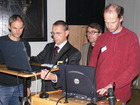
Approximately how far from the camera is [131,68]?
182 cm

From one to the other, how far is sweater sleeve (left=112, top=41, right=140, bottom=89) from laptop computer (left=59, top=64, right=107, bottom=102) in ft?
0.82

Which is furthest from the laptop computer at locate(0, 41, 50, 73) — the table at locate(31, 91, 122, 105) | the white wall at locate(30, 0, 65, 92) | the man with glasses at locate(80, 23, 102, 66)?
the white wall at locate(30, 0, 65, 92)

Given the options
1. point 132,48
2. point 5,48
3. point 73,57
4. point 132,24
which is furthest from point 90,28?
point 132,24

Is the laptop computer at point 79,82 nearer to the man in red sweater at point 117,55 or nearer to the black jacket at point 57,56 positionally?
the man in red sweater at point 117,55

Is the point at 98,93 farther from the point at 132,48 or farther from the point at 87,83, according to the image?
the point at 132,48

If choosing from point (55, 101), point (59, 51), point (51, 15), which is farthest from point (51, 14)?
point (55, 101)

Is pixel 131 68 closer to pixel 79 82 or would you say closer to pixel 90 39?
pixel 79 82

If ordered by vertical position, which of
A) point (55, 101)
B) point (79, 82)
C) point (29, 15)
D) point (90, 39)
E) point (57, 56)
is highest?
point (29, 15)

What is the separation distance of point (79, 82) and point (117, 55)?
0.55 metres

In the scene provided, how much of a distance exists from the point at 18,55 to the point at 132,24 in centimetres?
491

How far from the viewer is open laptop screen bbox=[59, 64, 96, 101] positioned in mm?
1514

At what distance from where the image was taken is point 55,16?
475 centimetres

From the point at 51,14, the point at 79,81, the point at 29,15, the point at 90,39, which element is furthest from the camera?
the point at 51,14

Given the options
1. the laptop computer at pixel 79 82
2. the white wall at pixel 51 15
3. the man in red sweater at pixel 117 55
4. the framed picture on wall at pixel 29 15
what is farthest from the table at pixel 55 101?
the white wall at pixel 51 15
